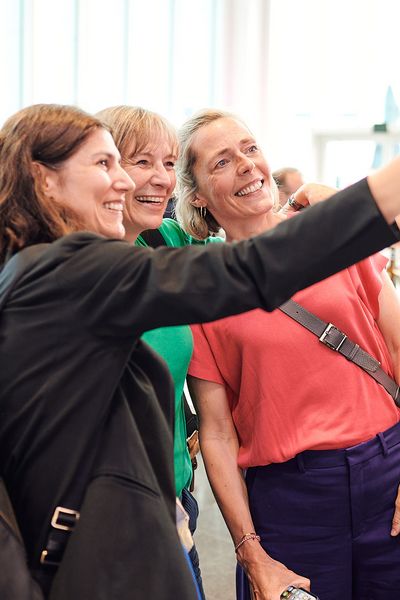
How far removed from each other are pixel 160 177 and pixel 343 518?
800 millimetres

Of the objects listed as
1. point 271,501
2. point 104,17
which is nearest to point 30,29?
point 104,17

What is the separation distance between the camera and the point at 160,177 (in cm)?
181

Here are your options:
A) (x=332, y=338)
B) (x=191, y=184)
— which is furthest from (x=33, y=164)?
(x=191, y=184)

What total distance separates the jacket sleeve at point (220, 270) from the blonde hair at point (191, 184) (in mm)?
989

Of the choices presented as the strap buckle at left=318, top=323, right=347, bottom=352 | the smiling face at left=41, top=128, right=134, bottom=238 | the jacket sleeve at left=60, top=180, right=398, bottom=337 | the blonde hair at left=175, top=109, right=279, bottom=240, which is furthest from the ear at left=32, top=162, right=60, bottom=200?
the blonde hair at left=175, top=109, right=279, bottom=240

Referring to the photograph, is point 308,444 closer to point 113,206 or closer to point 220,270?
point 113,206

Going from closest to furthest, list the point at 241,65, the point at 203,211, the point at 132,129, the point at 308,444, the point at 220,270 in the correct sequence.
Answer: the point at 220,270
the point at 308,444
the point at 132,129
the point at 203,211
the point at 241,65

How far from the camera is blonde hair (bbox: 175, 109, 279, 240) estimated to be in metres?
1.96

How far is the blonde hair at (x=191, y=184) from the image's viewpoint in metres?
1.96

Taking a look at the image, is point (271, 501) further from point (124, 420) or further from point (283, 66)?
point (283, 66)

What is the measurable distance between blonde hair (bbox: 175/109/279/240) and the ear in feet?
2.63

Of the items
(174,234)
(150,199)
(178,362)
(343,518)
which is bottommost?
A: (343,518)

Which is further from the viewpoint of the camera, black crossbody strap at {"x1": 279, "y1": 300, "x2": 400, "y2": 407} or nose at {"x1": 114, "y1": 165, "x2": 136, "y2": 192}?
black crossbody strap at {"x1": 279, "y1": 300, "x2": 400, "y2": 407}

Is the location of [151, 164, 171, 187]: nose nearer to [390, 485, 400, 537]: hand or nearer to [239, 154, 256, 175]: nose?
[239, 154, 256, 175]: nose
